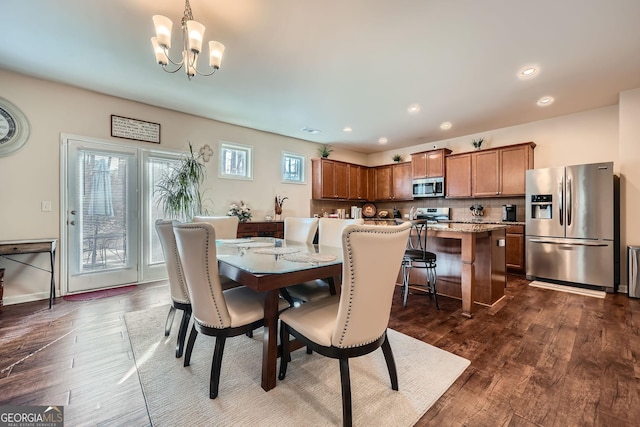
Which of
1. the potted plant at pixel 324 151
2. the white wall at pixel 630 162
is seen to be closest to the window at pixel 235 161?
the potted plant at pixel 324 151

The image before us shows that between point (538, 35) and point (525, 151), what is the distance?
2826mm

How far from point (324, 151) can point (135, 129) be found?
139 inches

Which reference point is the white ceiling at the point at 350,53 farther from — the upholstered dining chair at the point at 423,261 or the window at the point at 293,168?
the upholstered dining chair at the point at 423,261

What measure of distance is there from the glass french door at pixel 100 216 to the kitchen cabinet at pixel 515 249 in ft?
19.6

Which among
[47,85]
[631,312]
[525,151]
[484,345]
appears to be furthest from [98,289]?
[525,151]

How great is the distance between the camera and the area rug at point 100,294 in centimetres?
326

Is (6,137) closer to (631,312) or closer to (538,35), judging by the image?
(538,35)

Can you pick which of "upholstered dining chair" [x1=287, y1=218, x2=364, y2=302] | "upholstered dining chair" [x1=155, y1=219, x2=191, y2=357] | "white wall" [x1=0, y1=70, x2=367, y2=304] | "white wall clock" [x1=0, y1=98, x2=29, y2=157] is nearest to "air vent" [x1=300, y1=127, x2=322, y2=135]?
"white wall" [x1=0, y1=70, x2=367, y2=304]

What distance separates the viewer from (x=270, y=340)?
1.56 metres

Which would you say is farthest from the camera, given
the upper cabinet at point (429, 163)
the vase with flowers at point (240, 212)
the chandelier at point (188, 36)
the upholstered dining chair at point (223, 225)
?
the upper cabinet at point (429, 163)

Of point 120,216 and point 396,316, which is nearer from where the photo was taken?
point 396,316

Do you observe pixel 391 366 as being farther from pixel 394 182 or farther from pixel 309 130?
pixel 394 182

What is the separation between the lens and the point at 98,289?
3.58 meters

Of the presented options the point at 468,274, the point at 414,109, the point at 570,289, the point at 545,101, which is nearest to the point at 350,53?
the point at 414,109
